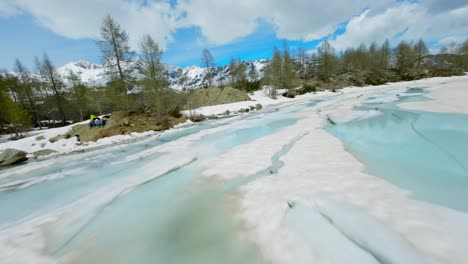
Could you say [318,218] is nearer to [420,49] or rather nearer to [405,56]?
[405,56]

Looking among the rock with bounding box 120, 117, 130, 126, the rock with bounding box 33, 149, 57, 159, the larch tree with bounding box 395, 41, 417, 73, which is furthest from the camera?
the larch tree with bounding box 395, 41, 417, 73

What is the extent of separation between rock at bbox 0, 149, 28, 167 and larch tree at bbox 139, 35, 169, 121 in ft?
30.1

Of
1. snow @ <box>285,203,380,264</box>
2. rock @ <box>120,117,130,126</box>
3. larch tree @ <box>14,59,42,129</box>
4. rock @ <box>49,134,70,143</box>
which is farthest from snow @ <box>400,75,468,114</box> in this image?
larch tree @ <box>14,59,42,129</box>

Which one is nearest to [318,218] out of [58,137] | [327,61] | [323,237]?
[323,237]

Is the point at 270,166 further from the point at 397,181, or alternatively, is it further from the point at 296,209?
the point at 397,181

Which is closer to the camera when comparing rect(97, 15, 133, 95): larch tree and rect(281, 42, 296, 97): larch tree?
rect(97, 15, 133, 95): larch tree

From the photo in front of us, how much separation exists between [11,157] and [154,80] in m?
11.2

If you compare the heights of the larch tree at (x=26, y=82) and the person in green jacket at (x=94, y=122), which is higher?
the larch tree at (x=26, y=82)

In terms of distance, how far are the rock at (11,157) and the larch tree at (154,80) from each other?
918cm

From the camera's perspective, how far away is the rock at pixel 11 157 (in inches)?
413

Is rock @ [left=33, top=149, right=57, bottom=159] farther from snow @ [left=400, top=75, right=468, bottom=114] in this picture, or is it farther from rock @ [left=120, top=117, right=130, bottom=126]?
snow @ [left=400, top=75, right=468, bottom=114]

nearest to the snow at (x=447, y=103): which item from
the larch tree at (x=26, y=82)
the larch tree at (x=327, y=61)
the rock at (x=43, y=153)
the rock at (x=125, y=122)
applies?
the rock at (x=125, y=122)

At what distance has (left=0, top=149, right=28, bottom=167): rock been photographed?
34.4 ft

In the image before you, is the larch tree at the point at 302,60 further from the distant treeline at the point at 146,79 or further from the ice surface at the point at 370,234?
the ice surface at the point at 370,234
